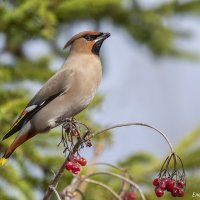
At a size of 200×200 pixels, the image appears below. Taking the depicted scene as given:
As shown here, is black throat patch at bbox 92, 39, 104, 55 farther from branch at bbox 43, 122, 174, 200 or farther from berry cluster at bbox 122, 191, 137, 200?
branch at bbox 43, 122, 174, 200

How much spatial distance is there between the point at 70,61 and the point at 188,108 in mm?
6753

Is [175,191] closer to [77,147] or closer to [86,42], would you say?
[77,147]

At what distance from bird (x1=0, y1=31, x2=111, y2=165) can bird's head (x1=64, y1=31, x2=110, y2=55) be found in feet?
0.26

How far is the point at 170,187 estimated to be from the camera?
3.16 m

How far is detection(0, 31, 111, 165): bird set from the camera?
12.3 feet

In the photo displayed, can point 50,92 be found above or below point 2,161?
above

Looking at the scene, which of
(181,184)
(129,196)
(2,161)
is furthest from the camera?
(129,196)

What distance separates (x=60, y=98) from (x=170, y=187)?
36.7 inches

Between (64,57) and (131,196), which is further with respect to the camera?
(64,57)

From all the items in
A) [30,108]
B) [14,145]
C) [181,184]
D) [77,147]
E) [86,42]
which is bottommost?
[77,147]

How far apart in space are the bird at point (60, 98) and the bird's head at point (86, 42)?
0.08 meters

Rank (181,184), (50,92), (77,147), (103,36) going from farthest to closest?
(103,36) < (50,92) < (181,184) < (77,147)

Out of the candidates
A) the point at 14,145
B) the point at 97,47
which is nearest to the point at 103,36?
the point at 97,47

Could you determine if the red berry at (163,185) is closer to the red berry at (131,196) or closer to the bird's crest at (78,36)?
the red berry at (131,196)
